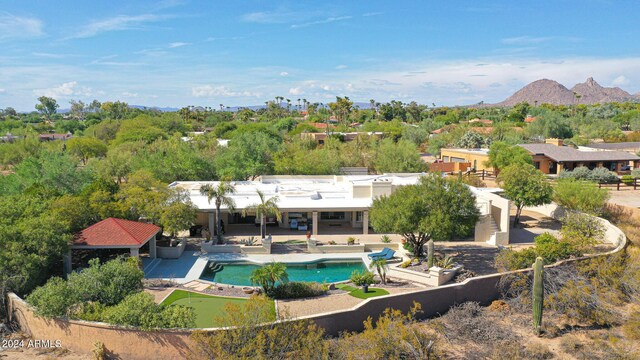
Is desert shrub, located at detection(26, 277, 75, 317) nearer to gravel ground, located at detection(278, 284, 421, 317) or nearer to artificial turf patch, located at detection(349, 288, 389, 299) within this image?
gravel ground, located at detection(278, 284, 421, 317)

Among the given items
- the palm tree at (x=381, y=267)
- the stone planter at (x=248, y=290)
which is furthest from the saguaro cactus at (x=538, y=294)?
the stone planter at (x=248, y=290)

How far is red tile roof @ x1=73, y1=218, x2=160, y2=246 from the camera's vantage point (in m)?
24.5

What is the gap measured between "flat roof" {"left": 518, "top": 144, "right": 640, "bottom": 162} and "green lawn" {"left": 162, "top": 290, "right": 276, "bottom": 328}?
140 ft

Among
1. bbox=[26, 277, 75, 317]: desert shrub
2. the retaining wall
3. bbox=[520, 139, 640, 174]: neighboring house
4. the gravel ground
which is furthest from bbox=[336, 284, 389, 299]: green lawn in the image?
bbox=[520, 139, 640, 174]: neighboring house

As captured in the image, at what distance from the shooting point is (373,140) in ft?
221

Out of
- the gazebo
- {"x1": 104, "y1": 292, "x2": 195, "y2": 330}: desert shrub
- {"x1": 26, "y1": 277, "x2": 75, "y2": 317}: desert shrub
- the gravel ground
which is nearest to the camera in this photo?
{"x1": 104, "y1": 292, "x2": 195, "y2": 330}: desert shrub

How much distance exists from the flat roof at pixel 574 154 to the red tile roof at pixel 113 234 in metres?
43.0

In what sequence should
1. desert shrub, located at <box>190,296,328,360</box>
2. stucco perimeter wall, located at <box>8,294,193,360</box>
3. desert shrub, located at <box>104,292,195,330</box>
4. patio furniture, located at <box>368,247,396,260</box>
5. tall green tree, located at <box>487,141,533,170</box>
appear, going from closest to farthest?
desert shrub, located at <box>190,296,328,360</box>, stucco perimeter wall, located at <box>8,294,193,360</box>, desert shrub, located at <box>104,292,195,330</box>, patio furniture, located at <box>368,247,396,260</box>, tall green tree, located at <box>487,141,533,170</box>

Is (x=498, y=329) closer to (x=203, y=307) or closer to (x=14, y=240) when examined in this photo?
(x=203, y=307)

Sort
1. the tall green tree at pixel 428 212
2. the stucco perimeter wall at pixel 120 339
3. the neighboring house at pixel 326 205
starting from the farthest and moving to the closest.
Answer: the neighboring house at pixel 326 205, the tall green tree at pixel 428 212, the stucco perimeter wall at pixel 120 339

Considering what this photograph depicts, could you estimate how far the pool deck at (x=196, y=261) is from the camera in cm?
2486

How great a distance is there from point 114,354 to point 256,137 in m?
39.0

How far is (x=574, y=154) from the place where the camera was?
5444 centimetres

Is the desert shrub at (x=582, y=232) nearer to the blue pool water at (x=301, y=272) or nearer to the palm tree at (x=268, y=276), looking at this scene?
the blue pool water at (x=301, y=272)
